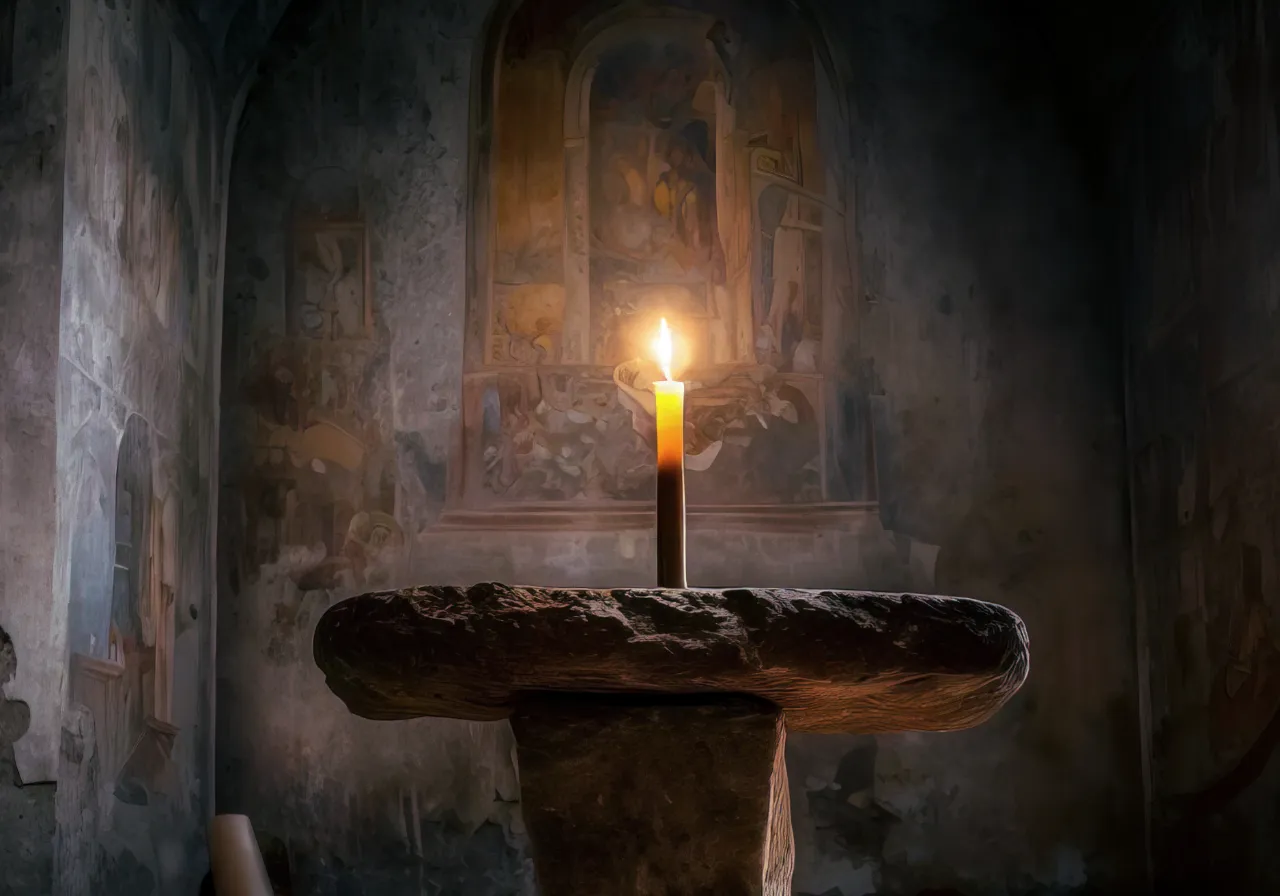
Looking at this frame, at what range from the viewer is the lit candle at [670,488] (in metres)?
2.51

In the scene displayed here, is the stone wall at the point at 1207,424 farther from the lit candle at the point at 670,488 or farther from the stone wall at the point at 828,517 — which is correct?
the lit candle at the point at 670,488

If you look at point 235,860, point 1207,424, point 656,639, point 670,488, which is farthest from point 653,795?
point 1207,424

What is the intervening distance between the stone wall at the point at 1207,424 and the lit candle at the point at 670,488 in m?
2.57

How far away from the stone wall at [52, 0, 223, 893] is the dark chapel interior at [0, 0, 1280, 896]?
0.02 m

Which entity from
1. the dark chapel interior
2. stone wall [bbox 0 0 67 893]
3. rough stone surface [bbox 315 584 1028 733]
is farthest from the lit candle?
the dark chapel interior

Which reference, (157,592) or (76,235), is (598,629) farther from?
(157,592)

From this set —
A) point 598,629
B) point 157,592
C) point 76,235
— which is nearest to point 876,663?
point 598,629

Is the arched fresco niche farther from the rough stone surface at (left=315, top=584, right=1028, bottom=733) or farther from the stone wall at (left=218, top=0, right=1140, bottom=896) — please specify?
the rough stone surface at (left=315, top=584, right=1028, bottom=733)

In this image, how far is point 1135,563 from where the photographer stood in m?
5.31

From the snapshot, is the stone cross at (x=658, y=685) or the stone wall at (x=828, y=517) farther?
the stone wall at (x=828, y=517)

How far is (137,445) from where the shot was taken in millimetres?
4488

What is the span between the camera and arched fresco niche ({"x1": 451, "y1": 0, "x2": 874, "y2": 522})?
213 inches

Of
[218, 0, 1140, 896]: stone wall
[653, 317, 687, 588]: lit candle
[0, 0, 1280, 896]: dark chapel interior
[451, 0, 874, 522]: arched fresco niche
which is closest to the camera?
[653, 317, 687, 588]: lit candle

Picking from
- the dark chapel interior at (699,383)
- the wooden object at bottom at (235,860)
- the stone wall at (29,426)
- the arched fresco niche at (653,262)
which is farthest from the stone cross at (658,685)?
the arched fresco niche at (653,262)
